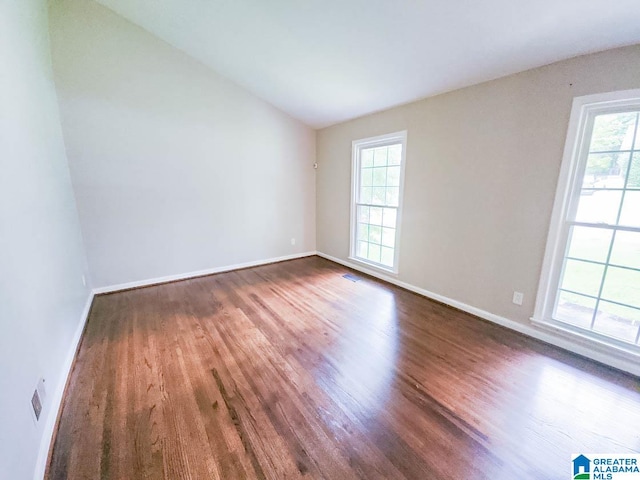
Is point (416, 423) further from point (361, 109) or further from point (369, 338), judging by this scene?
point (361, 109)

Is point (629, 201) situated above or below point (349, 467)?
above

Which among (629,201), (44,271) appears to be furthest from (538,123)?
(44,271)

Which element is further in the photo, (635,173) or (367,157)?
(367,157)

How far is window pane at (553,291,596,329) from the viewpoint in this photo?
211cm

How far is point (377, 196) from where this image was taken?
151 inches

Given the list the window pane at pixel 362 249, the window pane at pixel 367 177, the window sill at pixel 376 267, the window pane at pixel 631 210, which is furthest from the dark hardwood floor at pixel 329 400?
the window pane at pixel 367 177

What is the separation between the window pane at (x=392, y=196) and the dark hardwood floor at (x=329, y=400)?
5.02 ft

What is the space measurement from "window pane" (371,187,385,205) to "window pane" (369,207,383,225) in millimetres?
88

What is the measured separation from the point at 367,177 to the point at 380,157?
0.37m

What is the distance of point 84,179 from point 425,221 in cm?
399

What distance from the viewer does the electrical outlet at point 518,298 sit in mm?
2408

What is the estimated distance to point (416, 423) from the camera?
1502 mm

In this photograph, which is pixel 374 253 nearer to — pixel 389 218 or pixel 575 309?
pixel 389 218

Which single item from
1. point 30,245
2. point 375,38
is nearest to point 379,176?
point 375,38
